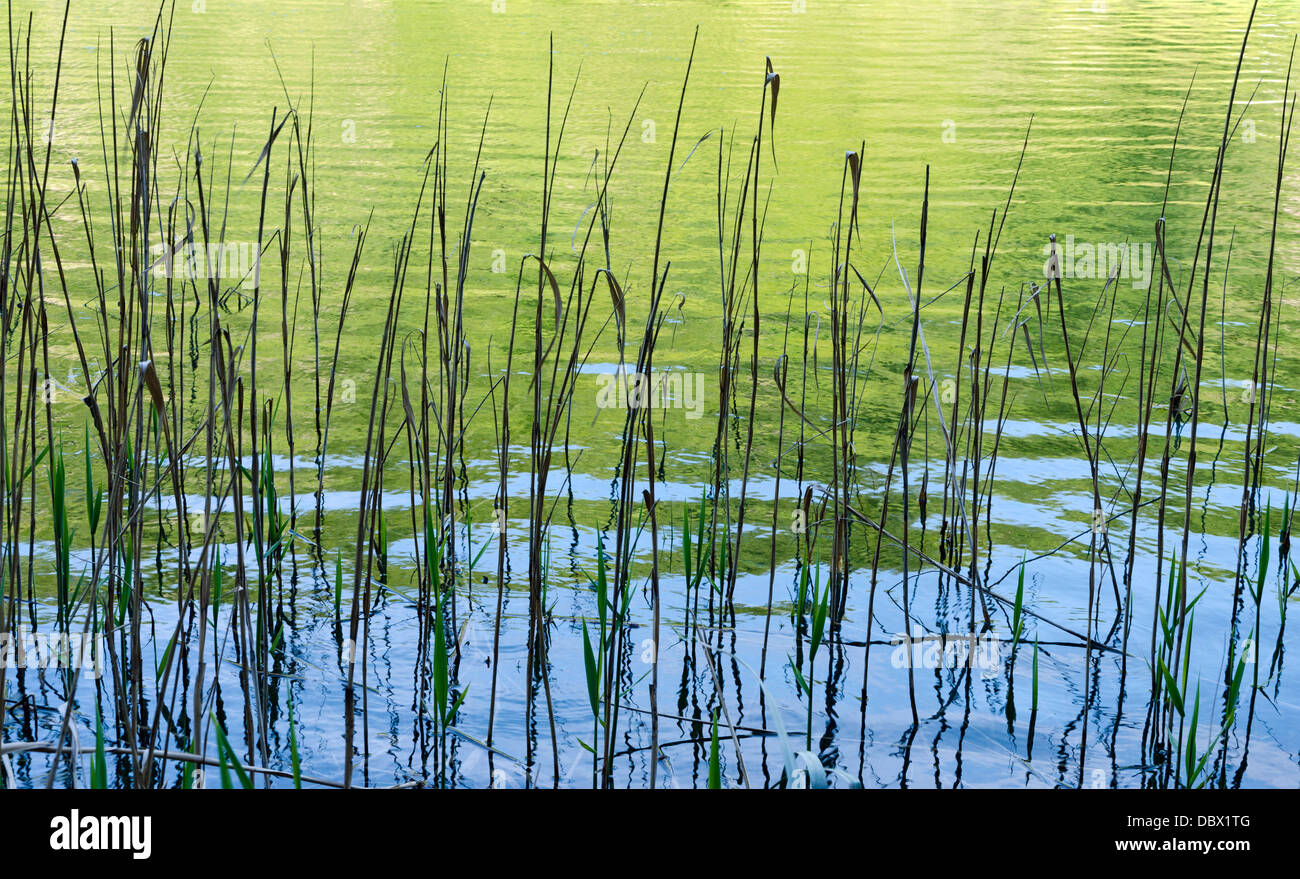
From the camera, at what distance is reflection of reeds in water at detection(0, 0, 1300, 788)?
240 centimetres

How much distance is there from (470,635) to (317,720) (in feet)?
1.93

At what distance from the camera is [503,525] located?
2.73m

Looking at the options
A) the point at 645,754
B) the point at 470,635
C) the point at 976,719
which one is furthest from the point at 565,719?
the point at 976,719

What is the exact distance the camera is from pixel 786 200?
468 inches

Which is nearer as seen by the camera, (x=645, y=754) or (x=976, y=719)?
(x=645, y=754)

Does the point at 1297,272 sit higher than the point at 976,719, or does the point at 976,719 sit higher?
the point at 1297,272

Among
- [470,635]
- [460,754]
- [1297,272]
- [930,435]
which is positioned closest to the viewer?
[460,754]

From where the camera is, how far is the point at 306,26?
24.6m

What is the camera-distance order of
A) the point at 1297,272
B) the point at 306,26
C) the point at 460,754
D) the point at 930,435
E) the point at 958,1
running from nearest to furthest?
the point at 460,754
the point at 930,435
the point at 1297,272
the point at 306,26
the point at 958,1

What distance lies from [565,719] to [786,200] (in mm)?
9528

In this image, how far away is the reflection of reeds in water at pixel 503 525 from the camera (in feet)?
7.86
